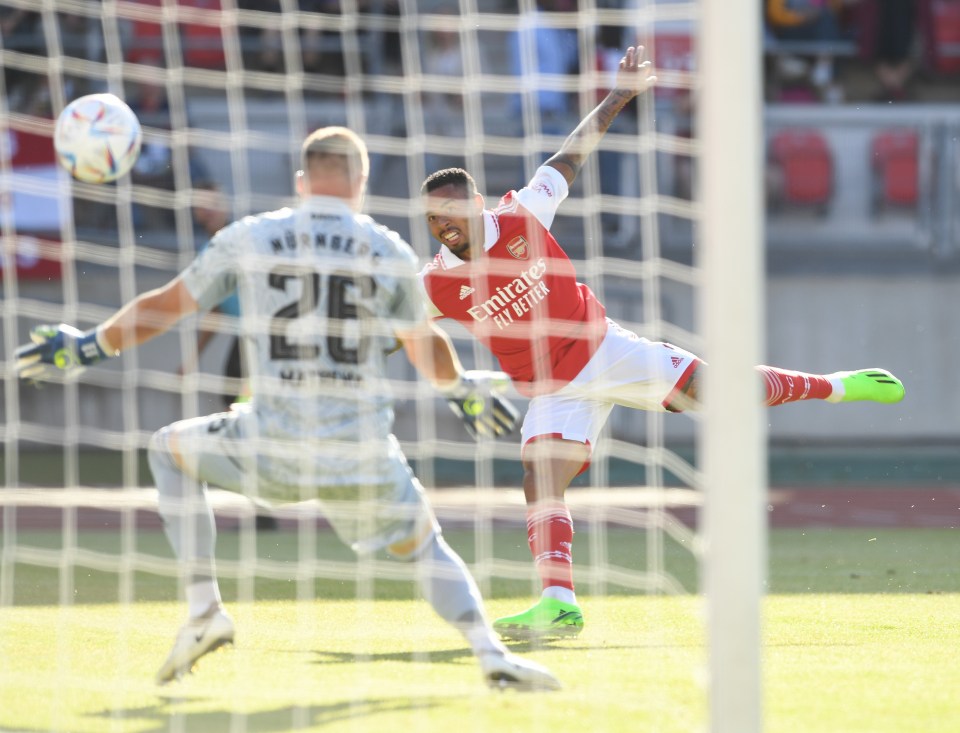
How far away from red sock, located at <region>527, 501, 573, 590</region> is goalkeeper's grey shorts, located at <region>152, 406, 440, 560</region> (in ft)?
4.59

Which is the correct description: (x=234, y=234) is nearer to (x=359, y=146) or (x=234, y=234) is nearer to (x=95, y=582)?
(x=359, y=146)

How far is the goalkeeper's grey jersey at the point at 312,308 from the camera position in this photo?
4.94m

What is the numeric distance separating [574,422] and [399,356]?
23.7ft

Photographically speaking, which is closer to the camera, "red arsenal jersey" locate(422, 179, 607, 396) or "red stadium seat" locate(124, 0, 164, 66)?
"red arsenal jersey" locate(422, 179, 607, 396)

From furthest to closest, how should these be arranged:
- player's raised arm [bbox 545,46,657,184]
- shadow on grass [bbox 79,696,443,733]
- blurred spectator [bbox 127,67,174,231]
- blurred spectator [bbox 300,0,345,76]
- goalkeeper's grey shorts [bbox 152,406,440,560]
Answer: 1. blurred spectator [bbox 300,0,345,76]
2. blurred spectator [bbox 127,67,174,231]
3. player's raised arm [bbox 545,46,657,184]
4. goalkeeper's grey shorts [bbox 152,406,440,560]
5. shadow on grass [bbox 79,696,443,733]

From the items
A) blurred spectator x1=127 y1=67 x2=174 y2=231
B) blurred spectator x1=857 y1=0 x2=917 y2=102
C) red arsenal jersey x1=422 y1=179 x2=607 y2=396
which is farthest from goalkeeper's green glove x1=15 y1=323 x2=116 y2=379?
blurred spectator x1=857 y1=0 x2=917 y2=102

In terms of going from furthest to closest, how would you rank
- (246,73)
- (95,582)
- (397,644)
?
(246,73) < (95,582) < (397,644)

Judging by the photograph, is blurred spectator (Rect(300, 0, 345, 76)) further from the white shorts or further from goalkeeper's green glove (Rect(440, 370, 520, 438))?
goalkeeper's green glove (Rect(440, 370, 520, 438))

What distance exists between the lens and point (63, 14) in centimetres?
1598

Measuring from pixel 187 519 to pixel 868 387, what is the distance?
12.6ft

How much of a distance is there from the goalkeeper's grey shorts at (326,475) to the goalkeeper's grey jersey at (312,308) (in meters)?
0.06

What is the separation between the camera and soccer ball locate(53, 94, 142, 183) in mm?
6344

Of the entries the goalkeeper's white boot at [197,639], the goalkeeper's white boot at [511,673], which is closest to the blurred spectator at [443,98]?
the goalkeeper's white boot at [197,639]

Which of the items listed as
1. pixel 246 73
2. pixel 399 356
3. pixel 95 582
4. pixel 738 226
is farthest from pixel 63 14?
pixel 738 226
